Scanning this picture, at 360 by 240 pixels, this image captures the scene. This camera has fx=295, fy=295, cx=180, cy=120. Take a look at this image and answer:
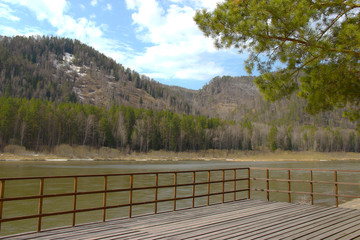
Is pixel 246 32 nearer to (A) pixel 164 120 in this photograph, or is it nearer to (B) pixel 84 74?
(A) pixel 164 120

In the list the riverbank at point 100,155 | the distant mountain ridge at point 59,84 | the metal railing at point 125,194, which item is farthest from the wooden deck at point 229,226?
the distant mountain ridge at point 59,84

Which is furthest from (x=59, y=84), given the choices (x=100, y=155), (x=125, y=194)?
(x=125, y=194)

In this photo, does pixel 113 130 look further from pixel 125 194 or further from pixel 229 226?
pixel 229 226

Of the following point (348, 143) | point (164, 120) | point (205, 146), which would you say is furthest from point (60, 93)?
point (348, 143)

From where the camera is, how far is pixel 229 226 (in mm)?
6559

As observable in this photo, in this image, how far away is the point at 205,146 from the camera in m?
109

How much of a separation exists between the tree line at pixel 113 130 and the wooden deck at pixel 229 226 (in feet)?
251

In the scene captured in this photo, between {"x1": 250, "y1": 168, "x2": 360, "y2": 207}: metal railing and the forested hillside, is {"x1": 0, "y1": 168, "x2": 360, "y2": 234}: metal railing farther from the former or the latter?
the forested hillside

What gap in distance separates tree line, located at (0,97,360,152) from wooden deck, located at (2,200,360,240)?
7636 centimetres

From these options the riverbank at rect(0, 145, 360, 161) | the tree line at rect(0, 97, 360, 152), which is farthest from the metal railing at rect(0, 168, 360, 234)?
the tree line at rect(0, 97, 360, 152)

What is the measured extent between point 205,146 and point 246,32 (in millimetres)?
102729

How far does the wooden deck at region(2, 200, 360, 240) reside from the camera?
18.7 ft

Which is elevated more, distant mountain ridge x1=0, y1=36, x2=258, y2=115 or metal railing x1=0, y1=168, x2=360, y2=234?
distant mountain ridge x1=0, y1=36, x2=258, y2=115

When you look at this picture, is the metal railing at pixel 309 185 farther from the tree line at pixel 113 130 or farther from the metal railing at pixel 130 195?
the tree line at pixel 113 130
